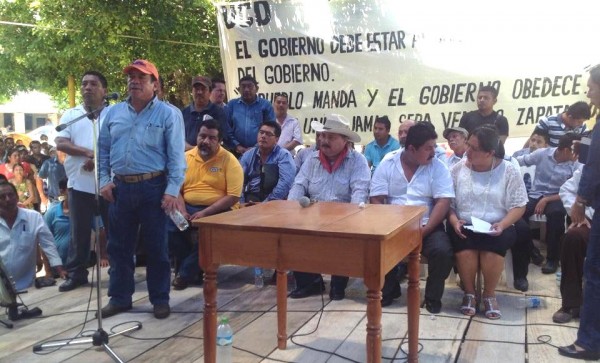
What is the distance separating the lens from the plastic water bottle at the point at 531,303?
169 inches

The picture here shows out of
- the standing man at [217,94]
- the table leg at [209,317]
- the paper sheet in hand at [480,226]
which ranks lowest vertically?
the table leg at [209,317]

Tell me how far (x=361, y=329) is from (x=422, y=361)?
605mm

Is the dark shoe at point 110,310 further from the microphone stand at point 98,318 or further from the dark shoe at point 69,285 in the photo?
the dark shoe at point 69,285

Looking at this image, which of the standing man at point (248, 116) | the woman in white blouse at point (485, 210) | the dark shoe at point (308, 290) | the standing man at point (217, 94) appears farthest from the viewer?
the standing man at point (217, 94)

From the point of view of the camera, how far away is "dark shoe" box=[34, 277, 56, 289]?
205 inches

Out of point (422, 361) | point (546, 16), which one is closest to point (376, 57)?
point (546, 16)

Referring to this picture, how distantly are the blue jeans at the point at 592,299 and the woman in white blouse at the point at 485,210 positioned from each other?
31.6 inches

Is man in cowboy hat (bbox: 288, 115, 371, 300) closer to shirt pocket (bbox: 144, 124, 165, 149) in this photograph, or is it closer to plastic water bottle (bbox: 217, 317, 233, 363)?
shirt pocket (bbox: 144, 124, 165, 149)

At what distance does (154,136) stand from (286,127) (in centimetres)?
250

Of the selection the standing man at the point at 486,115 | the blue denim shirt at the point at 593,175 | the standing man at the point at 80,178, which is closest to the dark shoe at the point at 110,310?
the standing man at the point at 80,178

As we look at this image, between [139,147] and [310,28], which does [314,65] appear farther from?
[139,147]

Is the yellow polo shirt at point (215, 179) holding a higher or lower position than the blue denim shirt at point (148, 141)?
lower

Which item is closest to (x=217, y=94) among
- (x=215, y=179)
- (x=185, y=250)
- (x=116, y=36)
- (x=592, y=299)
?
(x=215, y=179)

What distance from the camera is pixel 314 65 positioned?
6934 mm
